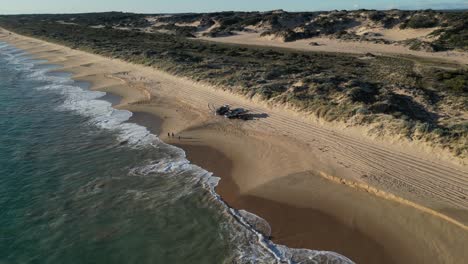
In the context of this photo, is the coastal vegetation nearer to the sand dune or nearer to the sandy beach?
the sandy beach

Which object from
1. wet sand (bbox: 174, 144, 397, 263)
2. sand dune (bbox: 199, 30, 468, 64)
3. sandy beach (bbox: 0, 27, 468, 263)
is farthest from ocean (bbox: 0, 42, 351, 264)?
sand dune (bbox: 199, 30, 468, 64)

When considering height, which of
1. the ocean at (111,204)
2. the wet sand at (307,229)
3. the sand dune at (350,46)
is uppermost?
the sand dune at (350,46)

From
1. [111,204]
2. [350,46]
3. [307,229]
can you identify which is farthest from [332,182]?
[350,46]

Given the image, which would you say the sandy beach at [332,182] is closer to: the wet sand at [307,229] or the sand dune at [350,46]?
the wet sand at [307,229]

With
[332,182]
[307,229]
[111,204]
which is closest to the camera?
[307,229]

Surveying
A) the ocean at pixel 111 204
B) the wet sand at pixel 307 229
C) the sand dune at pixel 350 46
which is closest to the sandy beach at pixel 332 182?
the wet sand at pixel 307 229

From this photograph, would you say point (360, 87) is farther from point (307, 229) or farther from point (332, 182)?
point (307, 229)
